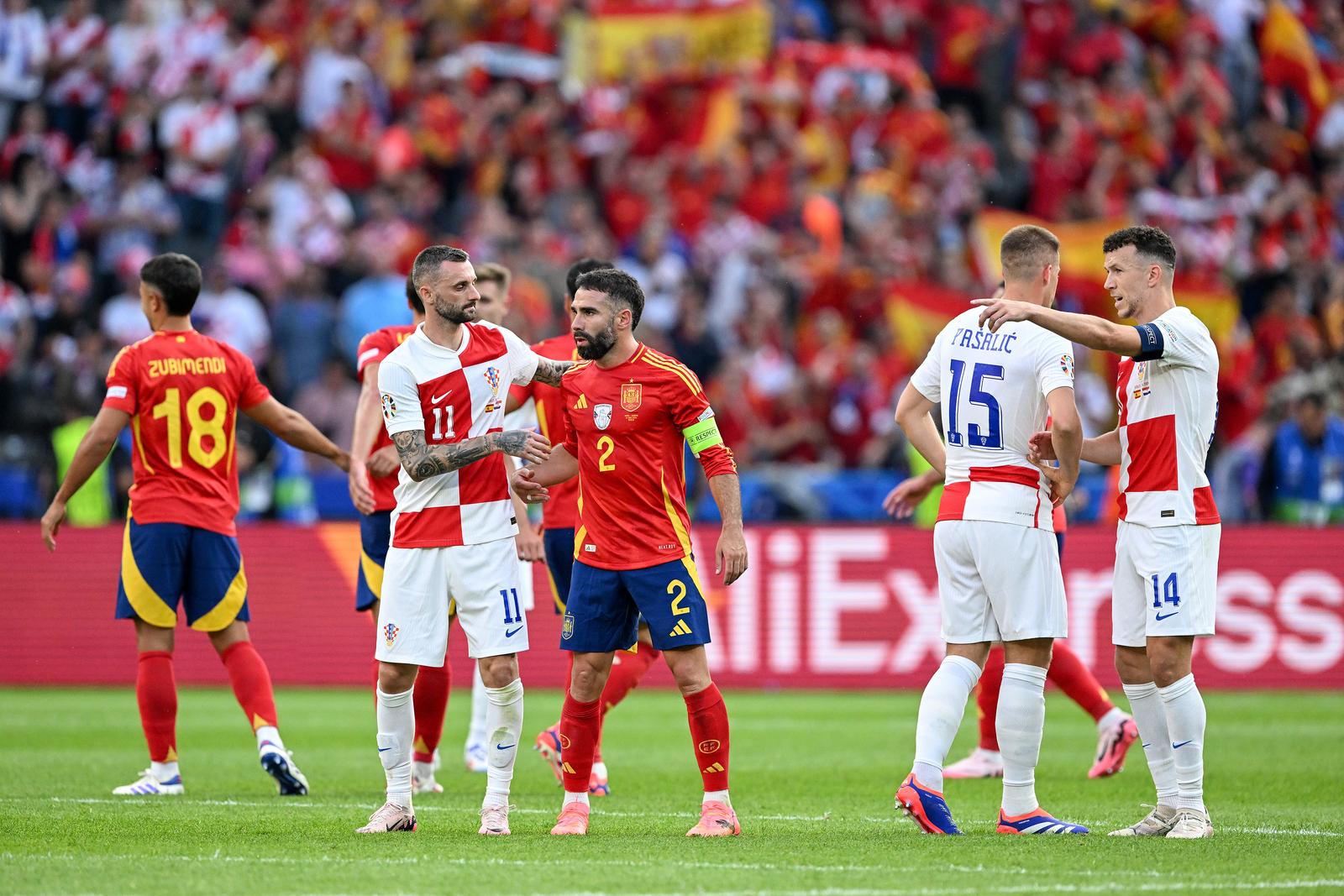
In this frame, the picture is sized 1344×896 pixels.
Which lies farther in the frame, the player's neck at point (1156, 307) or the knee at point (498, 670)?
the player's neck at point (1156, 307)

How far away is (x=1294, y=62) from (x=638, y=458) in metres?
18.9

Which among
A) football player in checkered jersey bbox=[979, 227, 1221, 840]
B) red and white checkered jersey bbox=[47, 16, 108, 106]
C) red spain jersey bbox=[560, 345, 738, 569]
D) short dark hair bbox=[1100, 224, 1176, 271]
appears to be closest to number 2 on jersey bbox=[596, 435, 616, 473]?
red spain jersey bbox=[560, 345, 738, 569]

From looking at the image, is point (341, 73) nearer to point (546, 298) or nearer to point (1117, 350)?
point (546, 298)

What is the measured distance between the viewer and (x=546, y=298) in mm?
19406

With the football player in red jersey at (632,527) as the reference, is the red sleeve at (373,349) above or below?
above

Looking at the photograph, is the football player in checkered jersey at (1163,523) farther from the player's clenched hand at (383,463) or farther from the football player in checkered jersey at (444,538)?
the player's clenched hand at (383,463)

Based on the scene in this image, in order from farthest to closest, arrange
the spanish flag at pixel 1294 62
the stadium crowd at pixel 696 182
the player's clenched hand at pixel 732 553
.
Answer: the spanish flag at pixel 1294 62 → the stadium crowd at pixel 696 182 → the player's clenched hand at pixel 732 553

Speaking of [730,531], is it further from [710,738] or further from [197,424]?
[197,424]

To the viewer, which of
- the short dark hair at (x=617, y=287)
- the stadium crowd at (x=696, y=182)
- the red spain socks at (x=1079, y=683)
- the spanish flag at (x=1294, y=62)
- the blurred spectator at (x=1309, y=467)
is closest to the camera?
the short dark hair at (x=617, y=287)

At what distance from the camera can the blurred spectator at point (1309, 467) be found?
54.5ft

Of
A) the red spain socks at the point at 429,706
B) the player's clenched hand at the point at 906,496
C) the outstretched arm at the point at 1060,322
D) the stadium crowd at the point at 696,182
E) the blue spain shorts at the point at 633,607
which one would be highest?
the stadium crowd at the point at 696,182

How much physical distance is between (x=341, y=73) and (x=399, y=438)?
14525 millimetres

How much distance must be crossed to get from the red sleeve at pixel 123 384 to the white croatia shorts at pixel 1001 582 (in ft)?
14.6

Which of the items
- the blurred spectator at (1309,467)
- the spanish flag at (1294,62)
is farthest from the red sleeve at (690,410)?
the spanish flag at (1294,62)
